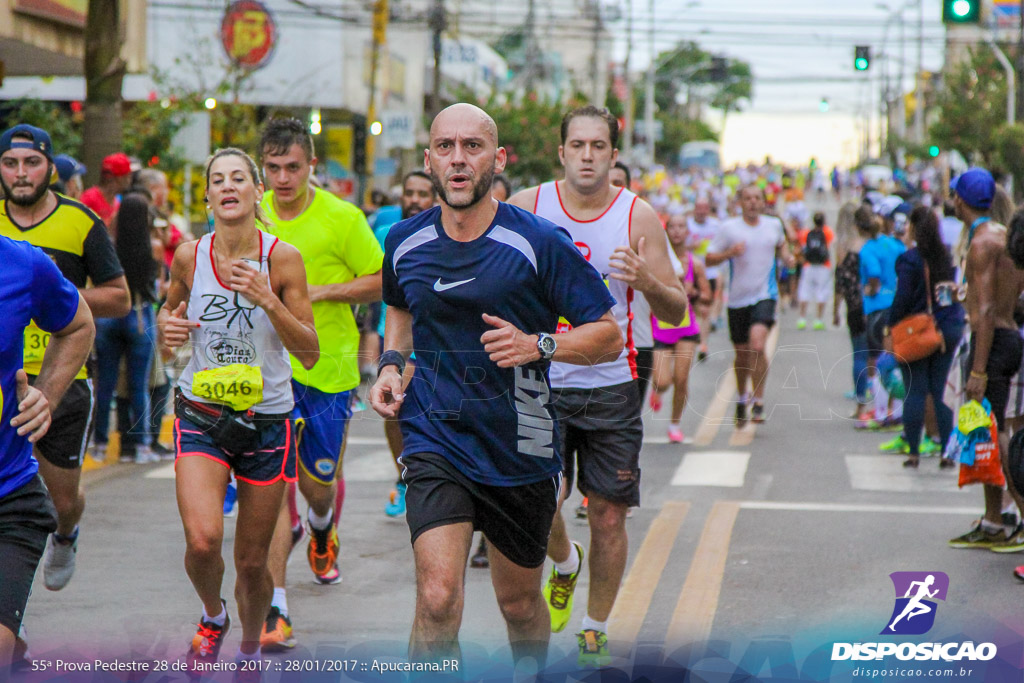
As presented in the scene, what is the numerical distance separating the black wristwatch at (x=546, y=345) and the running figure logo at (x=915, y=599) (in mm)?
2590

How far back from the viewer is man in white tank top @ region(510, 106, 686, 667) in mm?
5742

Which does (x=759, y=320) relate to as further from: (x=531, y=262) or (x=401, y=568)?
(x=531, y=262)

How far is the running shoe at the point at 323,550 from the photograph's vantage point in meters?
6.91

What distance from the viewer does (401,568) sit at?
7457 millimetres

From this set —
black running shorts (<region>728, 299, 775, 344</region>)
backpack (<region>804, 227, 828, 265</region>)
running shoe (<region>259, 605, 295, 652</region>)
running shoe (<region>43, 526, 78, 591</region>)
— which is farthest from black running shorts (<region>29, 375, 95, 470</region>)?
backpack (<region>804, 227, 828, 265</region>)

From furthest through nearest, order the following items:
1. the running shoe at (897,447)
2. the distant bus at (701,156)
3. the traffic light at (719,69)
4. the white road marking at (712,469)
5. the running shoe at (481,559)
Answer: the distant bus at (701,156) → the traffic light at (719,69) → the running shoe at (897,447) → the white road marking at (712,469) → the running shoe at (481,559)

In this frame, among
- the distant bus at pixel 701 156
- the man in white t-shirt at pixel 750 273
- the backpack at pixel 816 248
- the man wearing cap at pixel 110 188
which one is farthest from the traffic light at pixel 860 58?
the distant bus at pixel 701 156

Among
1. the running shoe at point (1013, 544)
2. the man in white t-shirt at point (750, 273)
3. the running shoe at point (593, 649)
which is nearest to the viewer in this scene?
the running shoe at point (593, 649)

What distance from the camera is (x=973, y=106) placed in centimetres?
4353

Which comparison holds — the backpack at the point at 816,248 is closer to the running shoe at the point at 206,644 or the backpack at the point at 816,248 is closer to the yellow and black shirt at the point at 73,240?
the yellow and black shirt at the point at 73,240

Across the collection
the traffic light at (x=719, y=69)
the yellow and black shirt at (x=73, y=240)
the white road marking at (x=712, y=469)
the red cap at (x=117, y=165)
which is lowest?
→ the white road marking at (x=712, y=469)

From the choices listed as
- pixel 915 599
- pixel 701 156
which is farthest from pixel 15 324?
pixel 701 156

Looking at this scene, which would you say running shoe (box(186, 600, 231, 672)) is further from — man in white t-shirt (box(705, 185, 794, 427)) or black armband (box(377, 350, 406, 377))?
man in white t-shirt (box(705, 185, 794, 427))

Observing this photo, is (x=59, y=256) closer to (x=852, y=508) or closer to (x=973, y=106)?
(x=852, y=508)
